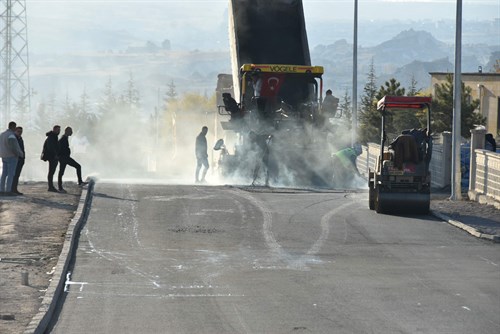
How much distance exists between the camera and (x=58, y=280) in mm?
13672

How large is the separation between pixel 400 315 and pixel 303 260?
13.2ft

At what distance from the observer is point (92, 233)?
18.5 meters

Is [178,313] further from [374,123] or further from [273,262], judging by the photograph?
[374,123]

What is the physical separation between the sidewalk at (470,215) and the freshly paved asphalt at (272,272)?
13.7 inches

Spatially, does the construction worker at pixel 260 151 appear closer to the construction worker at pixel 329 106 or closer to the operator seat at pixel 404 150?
the construction worker at pixel 329 106

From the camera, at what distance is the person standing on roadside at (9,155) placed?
23688mm

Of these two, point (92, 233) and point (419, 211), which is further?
point (419, 211)

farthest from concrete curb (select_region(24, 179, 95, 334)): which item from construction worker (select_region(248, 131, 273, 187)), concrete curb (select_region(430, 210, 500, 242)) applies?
construction worker (select_region(248, 131, 273, 187))

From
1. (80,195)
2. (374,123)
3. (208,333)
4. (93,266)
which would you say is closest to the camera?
(208,333)

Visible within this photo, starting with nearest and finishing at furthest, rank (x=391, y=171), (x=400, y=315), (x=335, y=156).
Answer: (x=400, y=315)
(x=391, y=171)
(x=335, y=156)

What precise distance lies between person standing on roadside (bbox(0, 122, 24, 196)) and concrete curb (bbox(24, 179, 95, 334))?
2.76 metres

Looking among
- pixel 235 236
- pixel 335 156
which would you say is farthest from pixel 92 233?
pixel 335 156

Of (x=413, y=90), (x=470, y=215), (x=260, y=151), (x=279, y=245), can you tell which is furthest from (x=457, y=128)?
(x=413, y=90)

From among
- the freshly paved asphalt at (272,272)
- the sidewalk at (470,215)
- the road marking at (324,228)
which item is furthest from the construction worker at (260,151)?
the freshly paved asphalt at (272,272)
